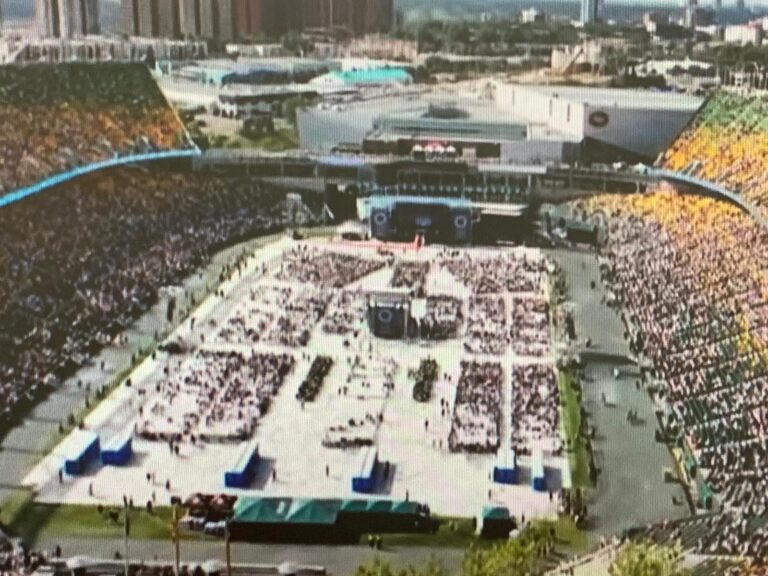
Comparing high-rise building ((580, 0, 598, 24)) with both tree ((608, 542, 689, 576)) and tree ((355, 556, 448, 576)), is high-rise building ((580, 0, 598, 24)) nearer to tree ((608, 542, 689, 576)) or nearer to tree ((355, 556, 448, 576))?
tree ((608, 542, 689, 576))

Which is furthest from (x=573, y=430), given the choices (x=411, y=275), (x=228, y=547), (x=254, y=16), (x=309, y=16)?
(x=254, y=16)

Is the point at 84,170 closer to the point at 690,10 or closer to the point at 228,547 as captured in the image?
the point at 228,547

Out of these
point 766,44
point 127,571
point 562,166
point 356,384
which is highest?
point 766,44

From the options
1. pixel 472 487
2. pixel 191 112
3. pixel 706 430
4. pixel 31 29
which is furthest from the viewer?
pixel 191 112

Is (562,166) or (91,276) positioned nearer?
(562,166)

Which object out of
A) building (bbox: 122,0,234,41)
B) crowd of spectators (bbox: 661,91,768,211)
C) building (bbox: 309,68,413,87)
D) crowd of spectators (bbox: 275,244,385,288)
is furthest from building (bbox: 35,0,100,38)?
crowd of spectators (bbox: 661,91,768,211)

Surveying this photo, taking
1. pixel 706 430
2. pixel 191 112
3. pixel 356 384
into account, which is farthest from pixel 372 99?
pixel 706 430

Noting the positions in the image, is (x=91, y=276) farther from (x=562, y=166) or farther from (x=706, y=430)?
(x=706, y=430)
